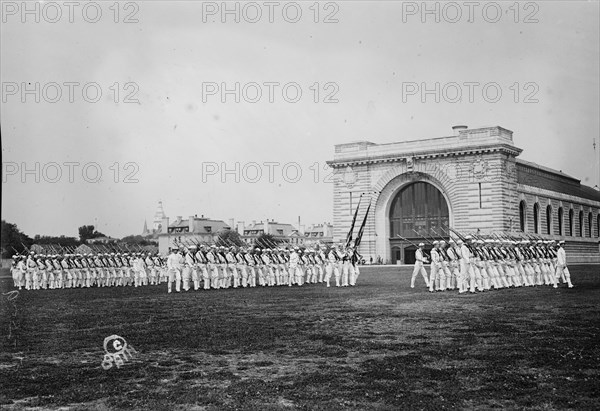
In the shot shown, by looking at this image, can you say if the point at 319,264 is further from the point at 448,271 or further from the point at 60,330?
the point at 60,330

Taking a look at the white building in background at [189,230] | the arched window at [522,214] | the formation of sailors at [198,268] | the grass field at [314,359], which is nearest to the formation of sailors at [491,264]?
the formation of sailors at [198,268]

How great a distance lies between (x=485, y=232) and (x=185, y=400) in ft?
164

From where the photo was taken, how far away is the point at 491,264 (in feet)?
74.6

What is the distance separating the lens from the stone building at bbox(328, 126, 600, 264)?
5403cm

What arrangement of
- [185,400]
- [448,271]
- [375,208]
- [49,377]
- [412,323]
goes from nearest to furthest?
1. [185,400]
2. [49,377]
3. [412,323]
4. [448,271]
5. [375,208]

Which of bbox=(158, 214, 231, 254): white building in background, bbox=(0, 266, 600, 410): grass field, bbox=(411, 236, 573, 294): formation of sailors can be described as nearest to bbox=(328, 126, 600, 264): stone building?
bbox=(158, 214, 231, 254): white building in background

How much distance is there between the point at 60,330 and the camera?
41.5 feet

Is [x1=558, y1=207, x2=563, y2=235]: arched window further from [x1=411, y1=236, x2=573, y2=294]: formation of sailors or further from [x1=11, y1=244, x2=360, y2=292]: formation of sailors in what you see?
[x1=411, y1=236, x2=573, y2=294]: formation of sailors

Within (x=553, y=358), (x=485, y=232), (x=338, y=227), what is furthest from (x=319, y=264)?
(x=338, y=227)

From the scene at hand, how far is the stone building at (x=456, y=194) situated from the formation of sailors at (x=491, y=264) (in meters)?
28.0

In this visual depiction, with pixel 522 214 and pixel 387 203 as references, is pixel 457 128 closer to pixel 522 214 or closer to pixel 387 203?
Answer: pixel 387 203

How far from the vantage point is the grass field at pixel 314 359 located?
6.75 m

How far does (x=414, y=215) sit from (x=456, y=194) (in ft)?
15.9

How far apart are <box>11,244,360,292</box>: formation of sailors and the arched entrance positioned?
28291 mm
